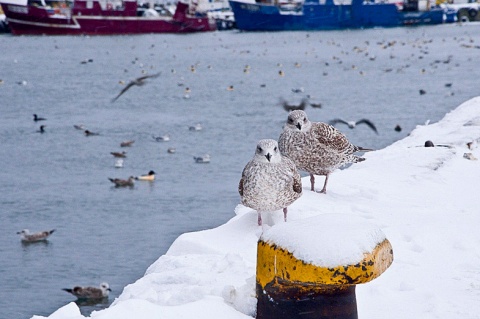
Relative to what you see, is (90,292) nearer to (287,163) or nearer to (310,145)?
(310,145)

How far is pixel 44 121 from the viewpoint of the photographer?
31.2 meters

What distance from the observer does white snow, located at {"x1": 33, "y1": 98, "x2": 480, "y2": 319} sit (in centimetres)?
625

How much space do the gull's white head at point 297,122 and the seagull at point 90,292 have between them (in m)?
4.65

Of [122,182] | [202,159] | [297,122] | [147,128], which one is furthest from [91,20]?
[297,122]

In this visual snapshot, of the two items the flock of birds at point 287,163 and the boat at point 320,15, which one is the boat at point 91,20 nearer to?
the boat at point 320,15

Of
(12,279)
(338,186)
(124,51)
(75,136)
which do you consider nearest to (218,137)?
(75,136)

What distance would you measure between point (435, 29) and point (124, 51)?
38569 mm

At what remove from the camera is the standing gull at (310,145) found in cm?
982

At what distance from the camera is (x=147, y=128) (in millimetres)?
29188

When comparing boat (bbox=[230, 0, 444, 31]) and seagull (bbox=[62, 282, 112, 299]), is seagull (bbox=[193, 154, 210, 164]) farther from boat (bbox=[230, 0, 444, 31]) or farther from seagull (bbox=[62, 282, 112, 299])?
boat (bbox=[230, 0, 444, 31])

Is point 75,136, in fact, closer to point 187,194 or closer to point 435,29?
point 187,194

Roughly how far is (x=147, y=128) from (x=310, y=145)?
19.7 meters

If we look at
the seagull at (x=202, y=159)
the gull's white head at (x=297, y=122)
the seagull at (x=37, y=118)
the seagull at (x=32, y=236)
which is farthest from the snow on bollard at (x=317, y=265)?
the seagull at (x=37, y=118)

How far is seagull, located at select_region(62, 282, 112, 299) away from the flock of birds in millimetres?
4433
